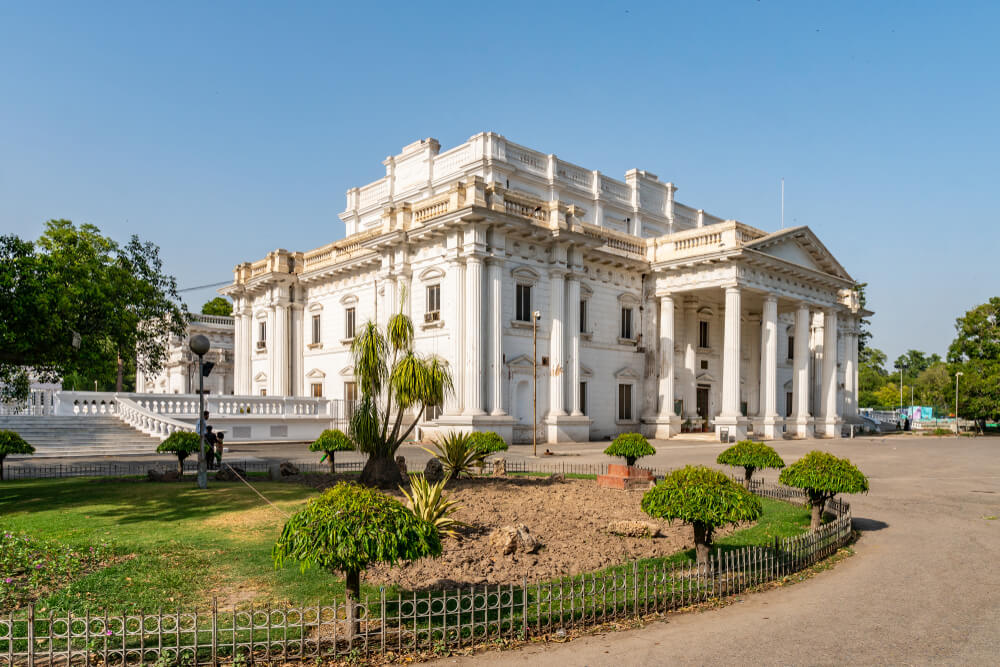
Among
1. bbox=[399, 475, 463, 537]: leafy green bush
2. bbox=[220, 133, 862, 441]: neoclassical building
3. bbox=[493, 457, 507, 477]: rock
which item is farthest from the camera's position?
bbox=[220, 133, 862, 441]: neoclassical building

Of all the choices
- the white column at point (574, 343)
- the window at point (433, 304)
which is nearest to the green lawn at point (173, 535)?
the window at point (433, 304)

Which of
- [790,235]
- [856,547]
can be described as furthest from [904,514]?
[790,235]

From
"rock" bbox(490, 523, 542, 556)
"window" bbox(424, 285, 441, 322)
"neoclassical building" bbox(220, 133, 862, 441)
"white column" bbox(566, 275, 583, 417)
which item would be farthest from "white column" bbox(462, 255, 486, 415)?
"rock" bbox(490, 523, 542, 556)

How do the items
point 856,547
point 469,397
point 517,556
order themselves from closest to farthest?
1. point 517,556
2. point 856,547
3. point 469,397

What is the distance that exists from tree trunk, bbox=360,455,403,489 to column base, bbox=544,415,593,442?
54.3 feet

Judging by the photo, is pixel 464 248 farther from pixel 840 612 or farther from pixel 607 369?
pixel 840 612

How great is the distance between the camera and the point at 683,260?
34250 millimetres

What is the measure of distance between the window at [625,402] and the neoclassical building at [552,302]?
0.07 metres

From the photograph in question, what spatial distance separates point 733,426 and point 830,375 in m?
11.7

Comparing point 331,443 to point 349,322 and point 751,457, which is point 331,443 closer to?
point 751,457

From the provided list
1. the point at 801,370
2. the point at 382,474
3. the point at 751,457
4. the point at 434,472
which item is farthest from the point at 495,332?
the point at 801,370

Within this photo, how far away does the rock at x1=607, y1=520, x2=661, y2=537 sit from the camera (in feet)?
34.4

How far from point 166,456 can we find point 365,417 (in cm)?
1345

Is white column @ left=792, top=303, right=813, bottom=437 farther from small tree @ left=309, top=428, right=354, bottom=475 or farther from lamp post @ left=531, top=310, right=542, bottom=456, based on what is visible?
small tree @ left=309, top=428, right=354, bottom=475
